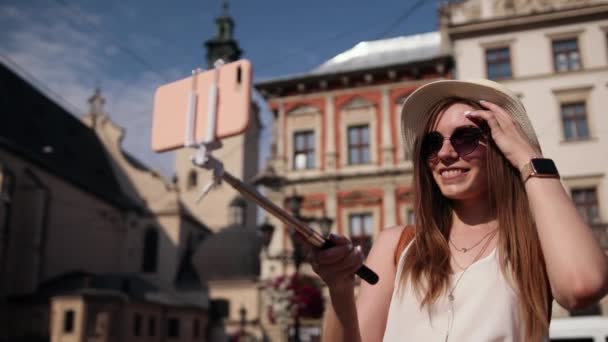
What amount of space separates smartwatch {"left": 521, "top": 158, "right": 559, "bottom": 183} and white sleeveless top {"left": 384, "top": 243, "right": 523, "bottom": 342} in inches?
12.3

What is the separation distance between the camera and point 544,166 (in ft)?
6.15

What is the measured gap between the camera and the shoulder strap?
222 cm

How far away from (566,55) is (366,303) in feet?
72.3

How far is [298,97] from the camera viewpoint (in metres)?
25.5

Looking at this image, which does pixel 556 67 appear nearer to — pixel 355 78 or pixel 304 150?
pixel 355 78

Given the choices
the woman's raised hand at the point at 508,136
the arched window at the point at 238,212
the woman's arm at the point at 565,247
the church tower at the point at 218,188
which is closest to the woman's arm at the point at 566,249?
the woman's arm at the point at 565,247

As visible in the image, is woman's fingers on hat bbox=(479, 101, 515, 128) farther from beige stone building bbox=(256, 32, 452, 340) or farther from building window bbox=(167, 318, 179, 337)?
building window bbox=(167, 318, 179, 337)

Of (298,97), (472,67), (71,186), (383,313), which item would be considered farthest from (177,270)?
(383,313)

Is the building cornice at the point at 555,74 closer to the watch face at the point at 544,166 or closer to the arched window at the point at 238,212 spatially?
the watch face at the point at 544,166

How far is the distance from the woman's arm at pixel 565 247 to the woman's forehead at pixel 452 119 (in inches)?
10.1

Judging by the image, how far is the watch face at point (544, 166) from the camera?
186 cm

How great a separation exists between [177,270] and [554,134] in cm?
3137

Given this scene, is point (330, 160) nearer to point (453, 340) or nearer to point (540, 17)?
point (540, 17)

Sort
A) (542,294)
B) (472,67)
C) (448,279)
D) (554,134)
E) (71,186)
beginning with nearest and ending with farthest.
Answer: (542,294)
(448,279)
(554,134)
(472,67)
(71,186)
